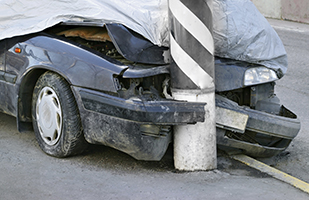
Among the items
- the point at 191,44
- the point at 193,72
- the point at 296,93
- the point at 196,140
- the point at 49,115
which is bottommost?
the point at 296,93

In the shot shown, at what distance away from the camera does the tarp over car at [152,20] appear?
4.11 meters

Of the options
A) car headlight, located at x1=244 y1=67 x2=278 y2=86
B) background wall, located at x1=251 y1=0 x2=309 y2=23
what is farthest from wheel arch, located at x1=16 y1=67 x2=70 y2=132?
background wall, located at x1=251 y1=0 x2=309 y2=23

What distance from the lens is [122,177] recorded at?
375cm

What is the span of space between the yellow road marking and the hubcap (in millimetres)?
1741

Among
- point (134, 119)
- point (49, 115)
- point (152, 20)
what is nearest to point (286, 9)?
point (152, 20)

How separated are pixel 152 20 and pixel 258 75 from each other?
1.14 meters

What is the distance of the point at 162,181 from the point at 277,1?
13.0m

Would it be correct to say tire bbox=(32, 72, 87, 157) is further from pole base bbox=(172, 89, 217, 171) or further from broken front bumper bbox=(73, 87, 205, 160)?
pole base bbox=(172, 89, 217, 171)

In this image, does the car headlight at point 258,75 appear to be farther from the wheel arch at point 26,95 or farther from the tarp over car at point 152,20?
the wheel arch at point 26,95

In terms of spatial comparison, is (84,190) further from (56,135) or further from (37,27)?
(37,27)

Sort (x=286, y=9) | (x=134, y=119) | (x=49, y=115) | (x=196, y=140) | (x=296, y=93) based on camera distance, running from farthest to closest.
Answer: (x=286, y=9) → (x=296, y=93) → (x=49, y=115) → (x=196, y=140) → (x=134, y=119)

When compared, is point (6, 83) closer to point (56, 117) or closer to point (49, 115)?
point (49, 115)

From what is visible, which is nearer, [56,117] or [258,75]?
[56,117]

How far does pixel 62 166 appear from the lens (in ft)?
13.0
